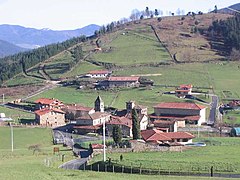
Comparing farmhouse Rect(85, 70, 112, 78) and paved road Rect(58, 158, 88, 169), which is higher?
farmhouse Rect(85, 70, 112, 78)

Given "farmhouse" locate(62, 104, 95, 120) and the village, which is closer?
the village

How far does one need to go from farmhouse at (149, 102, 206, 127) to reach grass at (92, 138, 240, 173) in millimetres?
19052

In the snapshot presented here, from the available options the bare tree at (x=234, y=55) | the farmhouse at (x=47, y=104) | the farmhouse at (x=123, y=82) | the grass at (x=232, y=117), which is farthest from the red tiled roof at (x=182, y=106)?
the bare tree at (x=234, y=55)

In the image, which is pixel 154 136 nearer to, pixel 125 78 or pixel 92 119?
pixel 92 119

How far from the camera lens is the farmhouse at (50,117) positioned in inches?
3027

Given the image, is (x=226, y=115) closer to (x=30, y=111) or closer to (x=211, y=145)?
(x=211, y=145)

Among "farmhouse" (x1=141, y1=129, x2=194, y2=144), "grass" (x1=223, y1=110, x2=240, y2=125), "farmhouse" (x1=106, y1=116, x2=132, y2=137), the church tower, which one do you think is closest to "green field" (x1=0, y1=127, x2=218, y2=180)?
"farmhouse" (x1=106, y1=116, x2=132, y2=137)

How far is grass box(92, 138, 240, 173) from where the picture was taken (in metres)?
40.8

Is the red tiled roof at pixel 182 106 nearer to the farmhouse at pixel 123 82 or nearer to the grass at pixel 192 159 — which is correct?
the grass at pixel 192 159

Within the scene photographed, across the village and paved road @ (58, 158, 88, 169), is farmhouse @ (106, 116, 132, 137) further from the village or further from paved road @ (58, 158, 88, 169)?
paved road @ (58, 158, 88, 169)

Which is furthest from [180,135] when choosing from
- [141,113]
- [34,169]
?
[34,169]

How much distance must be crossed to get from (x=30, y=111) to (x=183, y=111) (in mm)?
28433

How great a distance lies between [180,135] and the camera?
193 ft

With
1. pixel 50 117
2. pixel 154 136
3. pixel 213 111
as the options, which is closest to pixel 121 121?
pixel 154 136
